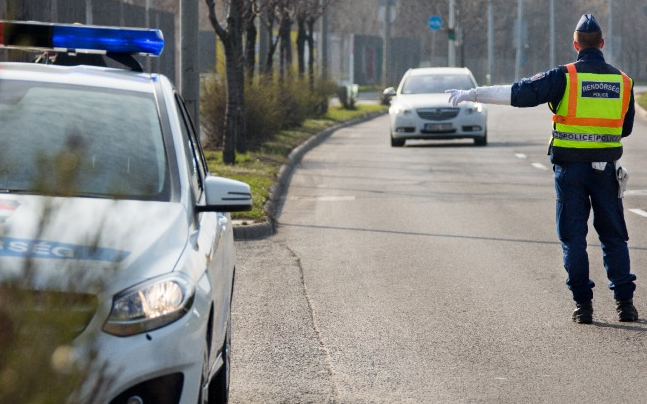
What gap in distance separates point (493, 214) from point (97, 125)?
9496 mm

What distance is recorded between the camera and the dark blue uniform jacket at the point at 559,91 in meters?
7.81

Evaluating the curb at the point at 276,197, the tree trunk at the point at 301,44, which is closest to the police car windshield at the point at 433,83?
the curb at the point at 276,197

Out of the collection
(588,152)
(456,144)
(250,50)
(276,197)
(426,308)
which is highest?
(250,50)

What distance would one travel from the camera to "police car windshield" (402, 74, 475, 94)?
27384mm

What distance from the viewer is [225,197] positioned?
5.18 meters

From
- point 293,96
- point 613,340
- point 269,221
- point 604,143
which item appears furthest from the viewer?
point 293,96

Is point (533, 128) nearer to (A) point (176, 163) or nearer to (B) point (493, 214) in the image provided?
(B) point (493, 214)

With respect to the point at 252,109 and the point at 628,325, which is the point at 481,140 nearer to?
the point at 252,109

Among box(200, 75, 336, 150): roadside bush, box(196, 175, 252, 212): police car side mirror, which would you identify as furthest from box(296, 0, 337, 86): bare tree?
box(196, 175, 252, 212): police car side mirror

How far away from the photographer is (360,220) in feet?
45.6

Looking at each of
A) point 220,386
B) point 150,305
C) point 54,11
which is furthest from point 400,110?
point 150,305

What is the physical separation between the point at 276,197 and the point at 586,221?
8.78 m

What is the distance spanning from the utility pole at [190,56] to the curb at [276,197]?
1500 mm

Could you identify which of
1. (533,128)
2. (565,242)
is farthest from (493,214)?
(533,128)
